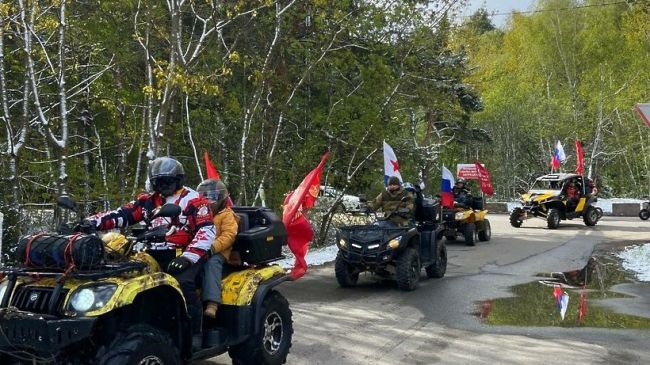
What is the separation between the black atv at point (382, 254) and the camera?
35.6 ft

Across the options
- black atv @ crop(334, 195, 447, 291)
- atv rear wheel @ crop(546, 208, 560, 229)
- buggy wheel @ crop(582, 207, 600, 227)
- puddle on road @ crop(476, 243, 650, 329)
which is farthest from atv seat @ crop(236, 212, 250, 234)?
buggy wheel @ crop(582, 207, 600, 227)

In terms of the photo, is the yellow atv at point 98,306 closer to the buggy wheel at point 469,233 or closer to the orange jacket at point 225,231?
the orange jacket at point 225,231

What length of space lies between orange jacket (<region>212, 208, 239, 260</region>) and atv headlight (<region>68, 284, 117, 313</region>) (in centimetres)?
130

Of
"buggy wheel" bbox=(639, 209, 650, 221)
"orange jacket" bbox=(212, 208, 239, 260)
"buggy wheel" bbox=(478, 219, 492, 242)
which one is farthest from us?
"buggy wheel" bbox=(639, 209, 650, 221)

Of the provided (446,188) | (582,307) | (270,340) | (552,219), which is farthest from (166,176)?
(552,219)

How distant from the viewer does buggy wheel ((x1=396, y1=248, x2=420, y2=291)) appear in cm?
1085

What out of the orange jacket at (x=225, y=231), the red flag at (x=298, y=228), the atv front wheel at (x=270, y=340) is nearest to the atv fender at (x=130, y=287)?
the orange jacket at (x=225, y=231)

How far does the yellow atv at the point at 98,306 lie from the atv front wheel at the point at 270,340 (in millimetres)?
251

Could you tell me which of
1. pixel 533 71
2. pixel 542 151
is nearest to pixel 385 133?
pixel 542 151

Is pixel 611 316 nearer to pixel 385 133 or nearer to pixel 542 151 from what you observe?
pixel 385 133

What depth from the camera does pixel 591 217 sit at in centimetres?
2516

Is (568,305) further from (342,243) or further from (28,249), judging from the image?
(28,249)

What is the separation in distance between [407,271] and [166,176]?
6121 mm

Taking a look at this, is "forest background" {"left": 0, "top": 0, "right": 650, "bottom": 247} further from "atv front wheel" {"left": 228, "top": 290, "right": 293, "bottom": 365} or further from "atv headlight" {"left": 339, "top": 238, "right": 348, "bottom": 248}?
"atv front wheel" {"left": 228, "top": 290, "right": 293, "bottom": 365}
